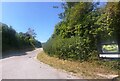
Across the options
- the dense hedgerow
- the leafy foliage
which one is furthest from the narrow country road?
the leafy foliage

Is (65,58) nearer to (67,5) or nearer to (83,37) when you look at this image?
(83,37)

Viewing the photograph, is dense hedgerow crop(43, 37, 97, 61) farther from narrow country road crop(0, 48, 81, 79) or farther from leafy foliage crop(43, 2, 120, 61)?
narrow country road crop(0, 48, 81, 79)

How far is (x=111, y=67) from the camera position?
40.7 feet

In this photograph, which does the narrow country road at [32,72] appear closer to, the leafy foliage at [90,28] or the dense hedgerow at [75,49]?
the dense hedgerow at [75,49]

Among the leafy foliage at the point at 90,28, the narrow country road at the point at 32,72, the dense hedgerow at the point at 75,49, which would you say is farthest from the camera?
the dense hedgerow at the point at 75,49

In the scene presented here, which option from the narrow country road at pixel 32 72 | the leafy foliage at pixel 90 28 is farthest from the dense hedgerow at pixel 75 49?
the narrow country road at pixel 32 72

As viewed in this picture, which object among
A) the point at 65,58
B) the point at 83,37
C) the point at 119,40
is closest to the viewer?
the point at 119,40

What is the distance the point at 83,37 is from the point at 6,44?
27819mm

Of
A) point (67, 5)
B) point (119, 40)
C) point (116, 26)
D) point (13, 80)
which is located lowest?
point (13, 80)

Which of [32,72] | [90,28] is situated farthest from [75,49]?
[32,72]

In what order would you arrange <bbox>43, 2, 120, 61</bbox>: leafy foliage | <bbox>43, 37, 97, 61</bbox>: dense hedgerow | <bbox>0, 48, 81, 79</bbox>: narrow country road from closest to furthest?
1. <bbox>0, 48, 81, 79</bbox>: narrow country road
2. <bbox>43, 2, 120, 61</bbox>: leafy foliage
3. <bbox>43, 37, 97, 61</bbox>: dense hedgerow

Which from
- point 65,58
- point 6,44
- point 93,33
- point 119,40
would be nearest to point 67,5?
point 65,58

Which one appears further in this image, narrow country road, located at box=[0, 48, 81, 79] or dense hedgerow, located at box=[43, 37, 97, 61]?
dense hedgerow, located at box=[43, 37, 97, 61]

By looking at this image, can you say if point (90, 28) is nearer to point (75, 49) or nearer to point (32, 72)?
point (75, 49)
